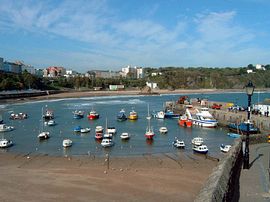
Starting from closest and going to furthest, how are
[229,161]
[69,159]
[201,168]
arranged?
[229,161]
[201,168]
[69,159]

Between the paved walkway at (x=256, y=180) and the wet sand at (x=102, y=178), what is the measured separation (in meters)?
4.61

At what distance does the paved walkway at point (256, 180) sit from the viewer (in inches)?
418

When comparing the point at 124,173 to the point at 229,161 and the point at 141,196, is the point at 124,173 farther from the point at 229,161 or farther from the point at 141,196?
the point at 229,161

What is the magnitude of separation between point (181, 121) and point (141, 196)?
139ft

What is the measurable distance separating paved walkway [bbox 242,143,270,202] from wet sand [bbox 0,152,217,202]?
4.61 metres

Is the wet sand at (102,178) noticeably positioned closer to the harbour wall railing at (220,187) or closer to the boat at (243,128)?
the harbour wall railing at (220,187)

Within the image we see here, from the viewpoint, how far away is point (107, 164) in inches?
1170

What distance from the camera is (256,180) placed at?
40.7 ft

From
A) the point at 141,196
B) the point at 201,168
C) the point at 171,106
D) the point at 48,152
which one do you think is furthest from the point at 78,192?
the point at 171,106

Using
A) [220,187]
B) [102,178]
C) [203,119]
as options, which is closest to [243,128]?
[203,119]

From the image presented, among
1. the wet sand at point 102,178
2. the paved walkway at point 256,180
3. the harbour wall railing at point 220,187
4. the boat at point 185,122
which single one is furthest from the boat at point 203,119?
the harbour wall railing at point 220,187

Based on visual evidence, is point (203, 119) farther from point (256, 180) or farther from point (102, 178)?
point (256, 180)

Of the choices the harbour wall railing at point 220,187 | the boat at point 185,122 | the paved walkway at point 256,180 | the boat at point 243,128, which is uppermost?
the harbour wall railing at point 220,187

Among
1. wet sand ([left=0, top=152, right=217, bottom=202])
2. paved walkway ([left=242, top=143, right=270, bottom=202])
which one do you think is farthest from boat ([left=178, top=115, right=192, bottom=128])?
paved walkway ([left=242, top=143, right=270, bottom=202])
